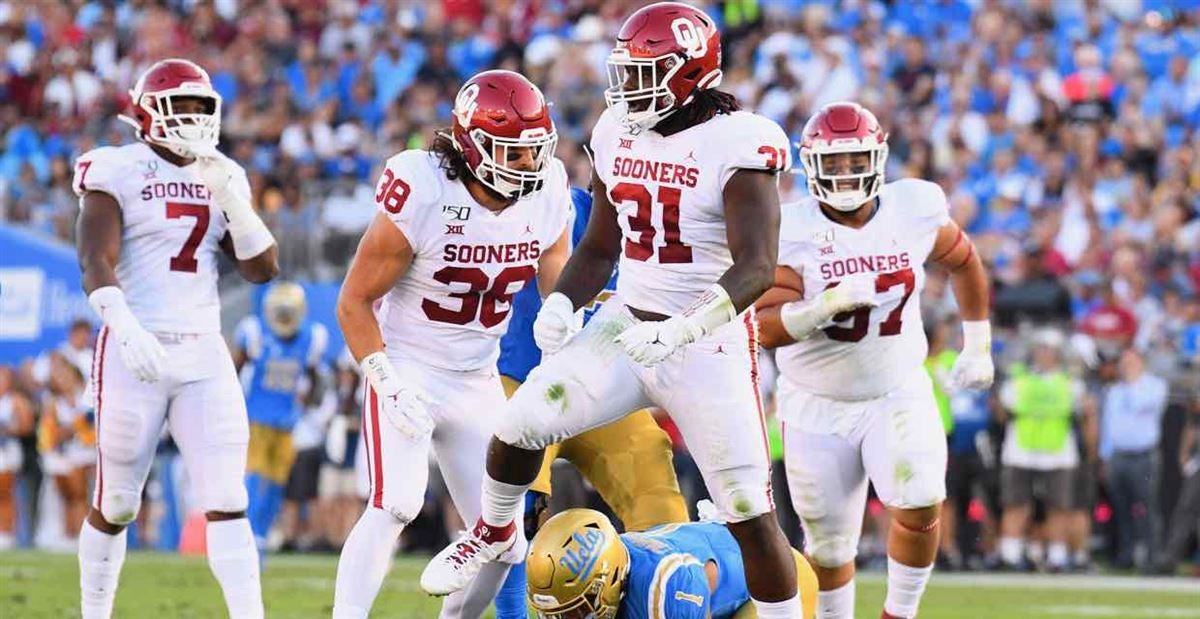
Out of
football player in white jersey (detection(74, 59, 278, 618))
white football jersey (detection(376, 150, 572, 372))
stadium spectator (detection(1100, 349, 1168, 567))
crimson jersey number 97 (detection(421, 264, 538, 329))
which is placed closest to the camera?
white football jersey (detection(376, 150, 572, 372))

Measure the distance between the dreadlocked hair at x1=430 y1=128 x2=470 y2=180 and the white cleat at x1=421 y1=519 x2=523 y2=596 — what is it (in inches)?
43.4

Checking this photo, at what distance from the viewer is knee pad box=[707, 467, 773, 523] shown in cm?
566

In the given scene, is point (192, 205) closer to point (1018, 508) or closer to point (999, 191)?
point (1018, 508)

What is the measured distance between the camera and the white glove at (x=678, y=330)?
5.47 metres

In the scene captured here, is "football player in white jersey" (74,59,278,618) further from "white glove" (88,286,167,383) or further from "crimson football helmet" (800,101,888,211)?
"crimson football helmet" (800,101,888,211)

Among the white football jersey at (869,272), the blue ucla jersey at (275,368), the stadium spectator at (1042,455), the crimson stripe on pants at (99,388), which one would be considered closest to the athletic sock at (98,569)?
the crimson stripe on pants at (99,388)

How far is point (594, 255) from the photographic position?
20.2ft

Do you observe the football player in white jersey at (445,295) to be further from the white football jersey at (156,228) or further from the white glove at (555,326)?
the white football jersey at (156,228)

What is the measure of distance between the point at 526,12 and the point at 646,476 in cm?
1109

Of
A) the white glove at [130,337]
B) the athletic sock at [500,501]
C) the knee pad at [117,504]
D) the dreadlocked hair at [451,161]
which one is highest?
the dreadlocked hair at [451,161]

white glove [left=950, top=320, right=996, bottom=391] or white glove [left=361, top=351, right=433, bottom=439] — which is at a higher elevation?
white glove [left=361, top=351, right=433, bottom=439]

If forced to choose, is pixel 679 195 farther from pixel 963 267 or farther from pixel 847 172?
pixel 963 267

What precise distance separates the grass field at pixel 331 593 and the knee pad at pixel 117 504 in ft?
5.86

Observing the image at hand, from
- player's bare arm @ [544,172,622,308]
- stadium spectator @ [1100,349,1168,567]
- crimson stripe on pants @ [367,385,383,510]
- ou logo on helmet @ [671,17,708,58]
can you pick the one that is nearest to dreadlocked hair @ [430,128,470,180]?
player's bare arm @ [544,172,622,308]
